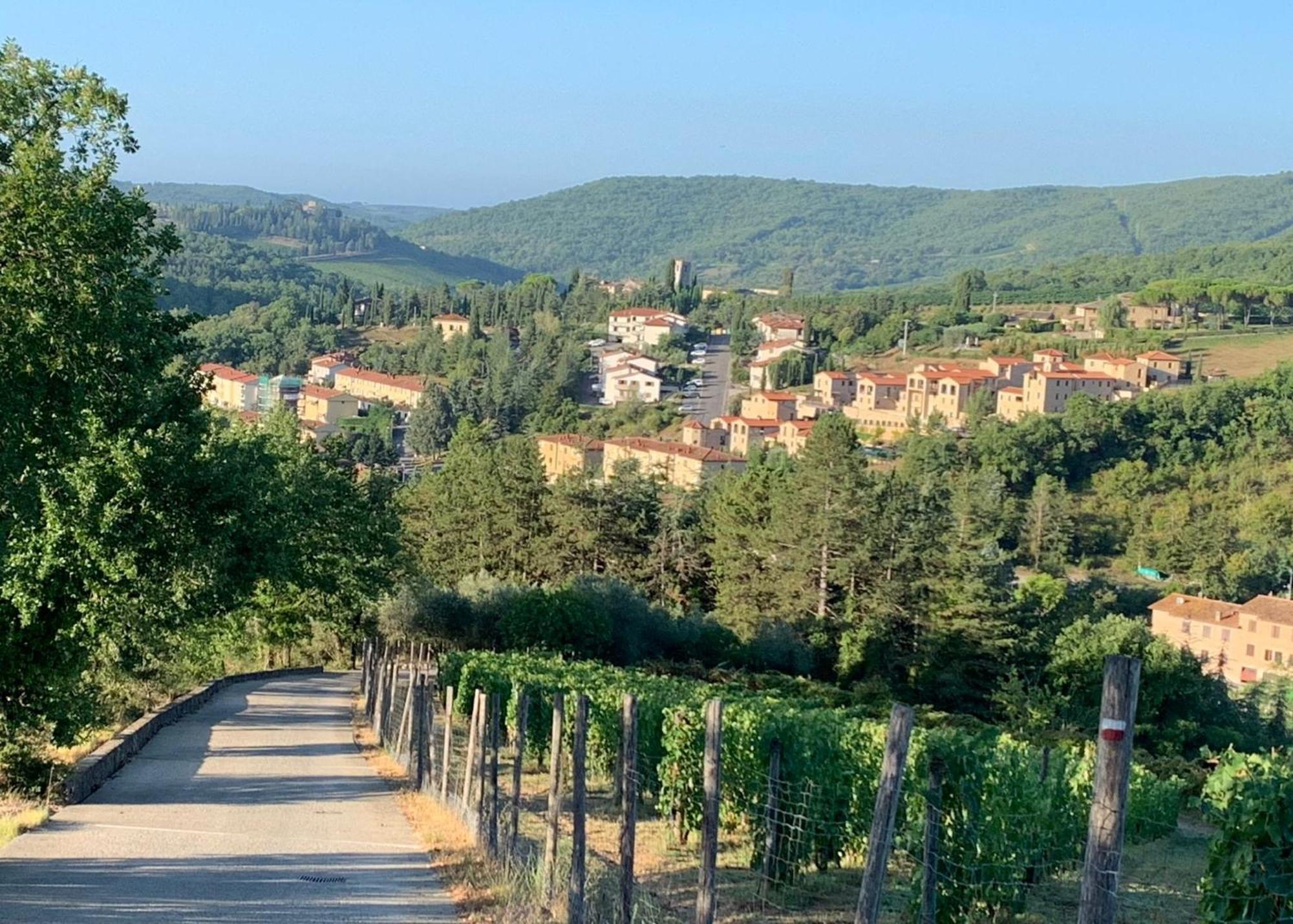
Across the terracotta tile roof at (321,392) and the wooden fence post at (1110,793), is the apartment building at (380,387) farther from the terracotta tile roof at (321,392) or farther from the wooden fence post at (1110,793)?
the wooden fence post at (1110,793)

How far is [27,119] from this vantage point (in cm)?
1596

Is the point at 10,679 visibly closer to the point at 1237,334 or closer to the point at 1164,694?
the point at 1164,694

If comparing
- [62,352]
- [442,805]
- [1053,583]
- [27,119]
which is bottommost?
[1053,583]

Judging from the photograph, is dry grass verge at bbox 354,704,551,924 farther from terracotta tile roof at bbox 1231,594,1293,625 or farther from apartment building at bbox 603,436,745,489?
apartment building at bbox 603,436,745,489

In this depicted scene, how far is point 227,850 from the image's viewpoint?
11.6 metres

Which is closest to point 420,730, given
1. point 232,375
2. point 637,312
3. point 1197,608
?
point 1197,608

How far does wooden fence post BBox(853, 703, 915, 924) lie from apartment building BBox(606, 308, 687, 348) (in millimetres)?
165082

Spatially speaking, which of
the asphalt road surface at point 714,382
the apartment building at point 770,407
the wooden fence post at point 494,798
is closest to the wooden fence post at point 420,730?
the wooden fence post at point 494,798

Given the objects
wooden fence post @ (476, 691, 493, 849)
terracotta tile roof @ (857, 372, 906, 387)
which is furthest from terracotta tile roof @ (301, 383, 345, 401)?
wooden fence post @ (476, 691, 493, 849)

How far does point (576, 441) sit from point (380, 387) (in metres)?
48.0

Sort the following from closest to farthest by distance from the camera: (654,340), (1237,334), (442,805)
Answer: (442,805)
(1237,334)
(654,340)

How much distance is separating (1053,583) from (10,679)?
2386 inches

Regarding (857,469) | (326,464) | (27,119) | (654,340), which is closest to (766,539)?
(857,469)

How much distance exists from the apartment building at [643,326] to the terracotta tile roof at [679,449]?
212 feet
